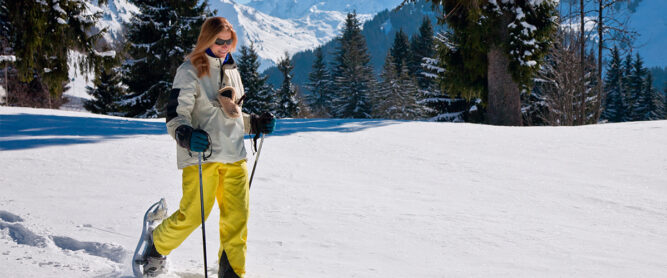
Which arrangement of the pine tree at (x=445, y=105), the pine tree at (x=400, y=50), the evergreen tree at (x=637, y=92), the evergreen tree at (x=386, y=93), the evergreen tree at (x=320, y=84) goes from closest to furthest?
1. the pine tree at (x=445, y=105)
2. the evergreen tree at (x=386, y=93)
3. the evergreen tree at (x=637, y=92)
4. the pine tree at (x=400, y=50)
5. the evergreen tree at (x=320, y=84)

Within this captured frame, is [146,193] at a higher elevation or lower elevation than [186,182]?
lower

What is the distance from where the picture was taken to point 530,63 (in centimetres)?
1184

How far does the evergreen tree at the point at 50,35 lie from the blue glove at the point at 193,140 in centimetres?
1111

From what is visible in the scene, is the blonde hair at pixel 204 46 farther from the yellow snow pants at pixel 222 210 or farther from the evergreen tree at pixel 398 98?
the evergreen tree at pixel 398 98

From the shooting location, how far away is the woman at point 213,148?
2545mm

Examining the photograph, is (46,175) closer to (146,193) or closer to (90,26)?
(146,193)

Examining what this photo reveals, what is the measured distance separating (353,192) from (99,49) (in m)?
11.8

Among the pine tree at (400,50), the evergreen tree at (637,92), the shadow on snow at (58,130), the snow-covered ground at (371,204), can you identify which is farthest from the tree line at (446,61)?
the evergreen tree at (637,92)

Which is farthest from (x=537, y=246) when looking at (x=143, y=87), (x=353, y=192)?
(x=143, y=87)

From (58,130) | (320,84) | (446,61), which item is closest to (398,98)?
(320,84)

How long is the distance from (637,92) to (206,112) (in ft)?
221

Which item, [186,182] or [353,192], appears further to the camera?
[353,192]

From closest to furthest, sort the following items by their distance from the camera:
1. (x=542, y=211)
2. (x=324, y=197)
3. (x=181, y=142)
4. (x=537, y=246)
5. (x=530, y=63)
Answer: (x=181, y=142), (x=537, y=246), (x=542, y=211), (x=324, y=197), (x=530, y=63)

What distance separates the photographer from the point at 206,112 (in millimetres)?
2607
